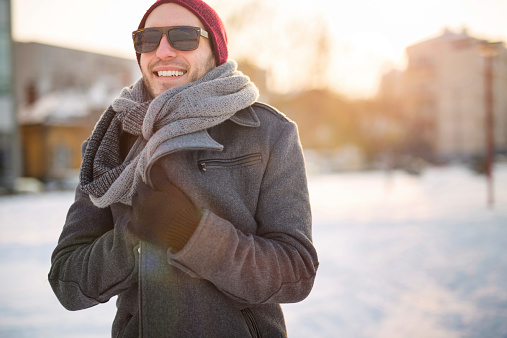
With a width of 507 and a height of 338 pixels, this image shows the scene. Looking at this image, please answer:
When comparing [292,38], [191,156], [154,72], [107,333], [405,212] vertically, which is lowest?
[405,212]

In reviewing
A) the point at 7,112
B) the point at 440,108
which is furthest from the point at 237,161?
the point at 440,108

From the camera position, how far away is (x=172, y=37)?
165 centimetres

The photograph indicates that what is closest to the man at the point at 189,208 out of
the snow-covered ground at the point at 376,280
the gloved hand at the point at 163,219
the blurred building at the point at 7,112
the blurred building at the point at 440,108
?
the gloved hand at the point at 163,219

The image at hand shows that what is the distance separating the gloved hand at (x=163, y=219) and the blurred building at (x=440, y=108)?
30.6 meters

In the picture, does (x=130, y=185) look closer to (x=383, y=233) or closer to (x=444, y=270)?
(x=444, y=270)

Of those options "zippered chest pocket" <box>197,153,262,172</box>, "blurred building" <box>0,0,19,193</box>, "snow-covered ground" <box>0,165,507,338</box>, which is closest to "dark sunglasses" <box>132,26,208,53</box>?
"zippered chest pocket" <box>197,153,262,172</box>

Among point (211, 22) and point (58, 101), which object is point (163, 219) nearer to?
point (211, 22)

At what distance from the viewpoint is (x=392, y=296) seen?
15.7 feet

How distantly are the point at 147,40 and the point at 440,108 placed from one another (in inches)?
1788

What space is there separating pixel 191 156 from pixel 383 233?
7.51 metres

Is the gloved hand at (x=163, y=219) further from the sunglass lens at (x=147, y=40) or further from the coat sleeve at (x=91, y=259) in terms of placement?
the sunglass lens at (x=147, y=40)

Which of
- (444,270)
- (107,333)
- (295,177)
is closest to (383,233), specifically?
(444,270)

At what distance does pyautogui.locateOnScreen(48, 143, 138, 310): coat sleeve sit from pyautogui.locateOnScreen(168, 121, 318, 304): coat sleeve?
25 centimetres

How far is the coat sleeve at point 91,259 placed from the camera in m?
1.49
